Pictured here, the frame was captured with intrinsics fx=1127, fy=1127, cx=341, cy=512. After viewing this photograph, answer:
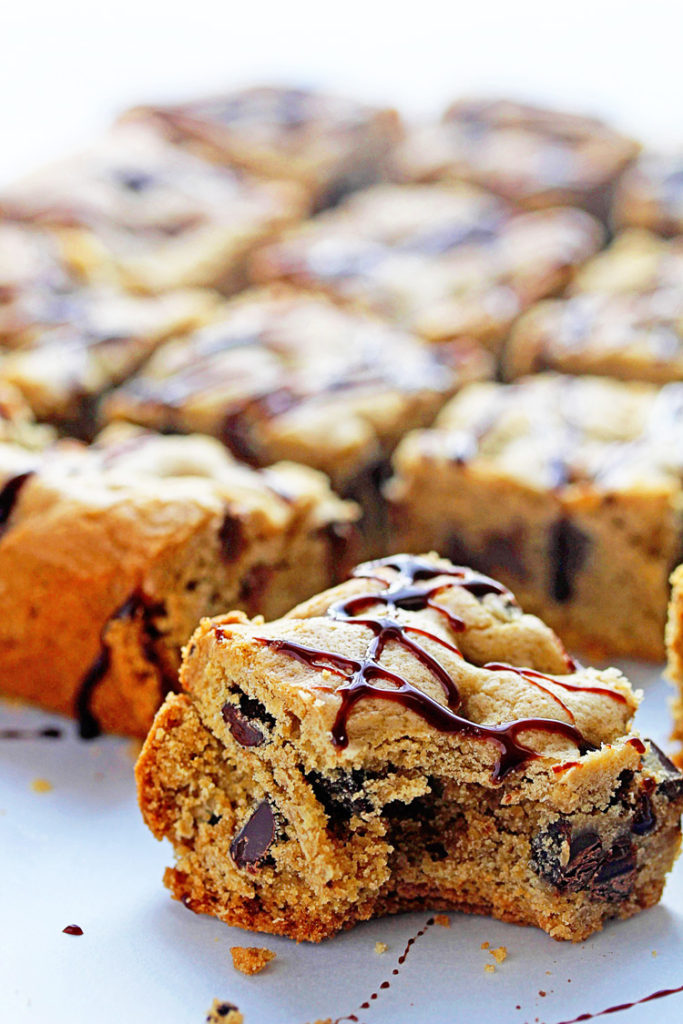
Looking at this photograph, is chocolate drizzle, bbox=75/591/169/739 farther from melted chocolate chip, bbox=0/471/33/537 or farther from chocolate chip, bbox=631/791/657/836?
chocolate chip, bbox=631/791/657/836

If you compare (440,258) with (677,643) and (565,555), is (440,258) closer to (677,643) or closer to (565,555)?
(565,555)

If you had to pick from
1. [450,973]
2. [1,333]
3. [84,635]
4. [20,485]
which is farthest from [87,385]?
[450,973]

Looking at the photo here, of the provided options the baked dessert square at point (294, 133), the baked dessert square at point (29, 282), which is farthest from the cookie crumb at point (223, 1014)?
the baked dessert square at point (294, 133)

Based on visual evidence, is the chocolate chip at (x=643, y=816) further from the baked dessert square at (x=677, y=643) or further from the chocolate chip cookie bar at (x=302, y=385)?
the chocolate chip cookie bar at (x=302, y=385)

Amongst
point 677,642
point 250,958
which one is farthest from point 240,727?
point 677,642

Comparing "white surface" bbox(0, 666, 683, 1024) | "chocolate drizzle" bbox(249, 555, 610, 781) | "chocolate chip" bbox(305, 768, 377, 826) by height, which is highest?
"chocolate drizzle" bbox(249, 555, 610, 781)

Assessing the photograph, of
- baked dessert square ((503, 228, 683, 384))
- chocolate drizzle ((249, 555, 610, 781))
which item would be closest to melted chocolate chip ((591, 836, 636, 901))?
chocolate drizzle ((249, 555, 610, 781))
